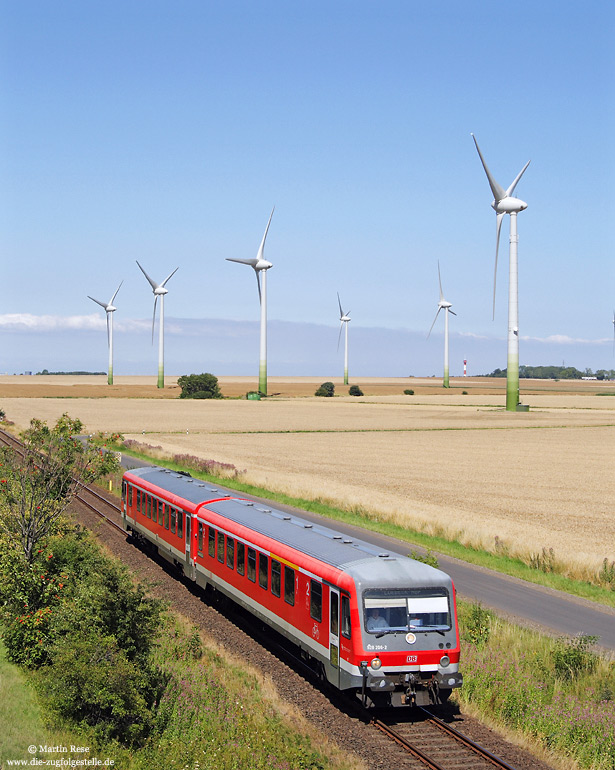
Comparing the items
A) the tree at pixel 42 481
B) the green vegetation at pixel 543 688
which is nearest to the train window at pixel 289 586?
the green vegetation at pixel 543 688

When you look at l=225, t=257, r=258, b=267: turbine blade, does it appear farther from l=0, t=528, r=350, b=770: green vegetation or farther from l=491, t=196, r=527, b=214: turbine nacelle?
l=0, t=528, r=350, b=770: green vegetation

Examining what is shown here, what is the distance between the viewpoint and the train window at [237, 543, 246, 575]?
19.7 m

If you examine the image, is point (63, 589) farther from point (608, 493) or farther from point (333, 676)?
point (608, 493)

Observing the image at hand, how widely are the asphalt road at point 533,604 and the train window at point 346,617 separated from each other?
7818 millimetres

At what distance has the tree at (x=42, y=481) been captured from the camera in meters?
23.6

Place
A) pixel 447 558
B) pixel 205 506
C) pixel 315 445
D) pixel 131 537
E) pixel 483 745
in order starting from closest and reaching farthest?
pixel 483 745 → pixel 205 506 → pixel 447 558 → pixel 131 537 → pixel 315 445

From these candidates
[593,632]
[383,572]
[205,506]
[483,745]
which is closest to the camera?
[483,745]

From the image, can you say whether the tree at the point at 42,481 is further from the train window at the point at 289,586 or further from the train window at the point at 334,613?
the train window at the point at 334,613

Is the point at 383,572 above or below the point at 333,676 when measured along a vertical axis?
above

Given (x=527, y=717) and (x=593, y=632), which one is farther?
(x=593, y=632)

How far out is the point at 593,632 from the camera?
20.4 m

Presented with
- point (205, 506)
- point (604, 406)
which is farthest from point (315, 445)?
point (604, 406)

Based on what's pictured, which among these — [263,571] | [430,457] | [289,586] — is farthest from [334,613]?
[430,457]

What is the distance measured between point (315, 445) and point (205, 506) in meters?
50.7
